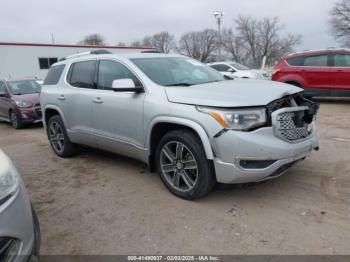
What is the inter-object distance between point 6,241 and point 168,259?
4.24ft

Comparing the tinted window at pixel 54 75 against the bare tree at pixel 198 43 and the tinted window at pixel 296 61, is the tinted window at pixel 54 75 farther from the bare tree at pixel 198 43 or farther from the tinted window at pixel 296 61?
the bare tree at pixel 198 43

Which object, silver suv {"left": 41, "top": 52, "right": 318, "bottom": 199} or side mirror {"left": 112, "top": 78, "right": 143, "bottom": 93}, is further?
side mirror {"left": 112, "top": 78, "right": 143, "bottom": 93}

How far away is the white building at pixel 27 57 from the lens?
923 inches

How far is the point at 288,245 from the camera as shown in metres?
3.00

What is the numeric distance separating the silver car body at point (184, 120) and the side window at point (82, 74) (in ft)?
0.36

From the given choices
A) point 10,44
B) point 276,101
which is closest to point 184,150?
point 276,101

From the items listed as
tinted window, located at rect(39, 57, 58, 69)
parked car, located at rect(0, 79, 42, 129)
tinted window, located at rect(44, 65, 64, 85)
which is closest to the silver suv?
tinted window, located at rect(44, 65, 64, 85)

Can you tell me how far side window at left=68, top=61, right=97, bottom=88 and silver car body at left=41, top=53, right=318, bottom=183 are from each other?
11 centimetres

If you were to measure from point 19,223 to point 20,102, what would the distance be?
854 centimetres

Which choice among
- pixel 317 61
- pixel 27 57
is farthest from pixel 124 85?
pixel 27 57

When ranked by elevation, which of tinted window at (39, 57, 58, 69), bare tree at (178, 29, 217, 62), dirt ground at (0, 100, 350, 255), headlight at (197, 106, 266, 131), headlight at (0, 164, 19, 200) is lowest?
dirt ground at (0, 100, 350, 255)

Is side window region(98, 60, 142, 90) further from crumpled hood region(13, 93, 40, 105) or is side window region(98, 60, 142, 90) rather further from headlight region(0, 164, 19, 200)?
crumpled hood region(13, 93, 40, 105)

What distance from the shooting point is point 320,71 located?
10922 millimetres

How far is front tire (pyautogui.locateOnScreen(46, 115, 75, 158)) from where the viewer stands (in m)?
5.88
